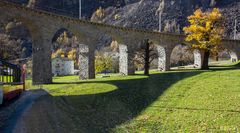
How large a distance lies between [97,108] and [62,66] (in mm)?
80354

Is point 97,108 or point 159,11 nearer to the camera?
point 97,108

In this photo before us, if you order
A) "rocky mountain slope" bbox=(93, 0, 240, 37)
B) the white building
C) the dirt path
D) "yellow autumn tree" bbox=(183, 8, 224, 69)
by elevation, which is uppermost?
"rocky mountain slope" bbox=(93, 0, 240, 37)

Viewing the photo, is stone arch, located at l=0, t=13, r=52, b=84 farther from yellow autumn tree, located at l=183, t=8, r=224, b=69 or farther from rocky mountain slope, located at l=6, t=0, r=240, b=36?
rocky mountain slope, located at l=6, t=0, r=240, b=36

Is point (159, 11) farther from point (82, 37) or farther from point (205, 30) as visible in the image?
point (82, 37)

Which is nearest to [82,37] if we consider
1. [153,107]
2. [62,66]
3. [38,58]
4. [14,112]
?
[38,58]

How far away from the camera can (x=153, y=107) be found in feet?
76.0

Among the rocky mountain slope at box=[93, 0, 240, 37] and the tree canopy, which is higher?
the rocky mountain slope at box=[93, 0, 240, 37]

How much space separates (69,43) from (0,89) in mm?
122308

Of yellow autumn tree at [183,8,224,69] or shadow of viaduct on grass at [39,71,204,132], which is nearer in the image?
shadow of viaduct on grass at [39,71,204,132]

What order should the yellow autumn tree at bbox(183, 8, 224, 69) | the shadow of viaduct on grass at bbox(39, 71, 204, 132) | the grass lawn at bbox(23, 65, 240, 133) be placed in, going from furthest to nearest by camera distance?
the yellow autumn tree at bbox(183, 8, 224, 69) → the shadow of viaduct on grass at bbox(39, 71, 204, 132) → the grass lawn at bbox(23, 65, 240, 133)

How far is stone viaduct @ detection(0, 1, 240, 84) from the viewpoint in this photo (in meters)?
37.6

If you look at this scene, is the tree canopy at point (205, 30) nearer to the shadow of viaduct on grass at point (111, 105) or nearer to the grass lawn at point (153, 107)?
the grass lawn at point (153, 107)

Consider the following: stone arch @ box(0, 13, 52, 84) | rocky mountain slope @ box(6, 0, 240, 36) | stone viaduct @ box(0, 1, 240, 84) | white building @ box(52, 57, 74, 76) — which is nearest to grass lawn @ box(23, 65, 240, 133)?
stone arch @ box(0, 13, 52, 84)

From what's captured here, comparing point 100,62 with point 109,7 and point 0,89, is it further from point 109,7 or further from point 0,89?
point 109,7
